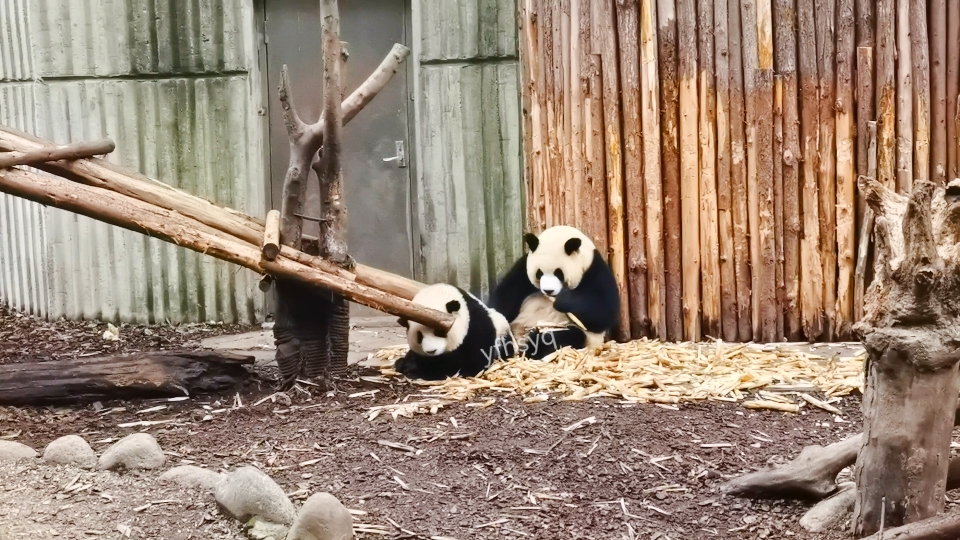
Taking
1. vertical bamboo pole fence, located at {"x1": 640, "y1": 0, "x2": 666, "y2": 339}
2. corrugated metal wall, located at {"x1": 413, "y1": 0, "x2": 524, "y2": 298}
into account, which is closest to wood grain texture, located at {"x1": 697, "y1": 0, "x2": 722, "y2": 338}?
vertical bamboo pole fence, located at {"x1": 640, "y1": 0, "x2": 666, "y2": 339}

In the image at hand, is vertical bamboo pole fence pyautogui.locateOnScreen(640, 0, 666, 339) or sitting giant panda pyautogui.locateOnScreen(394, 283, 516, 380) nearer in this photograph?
sitting giant panda pyautogui.locateOnScreen(394, 283, 516, 380)

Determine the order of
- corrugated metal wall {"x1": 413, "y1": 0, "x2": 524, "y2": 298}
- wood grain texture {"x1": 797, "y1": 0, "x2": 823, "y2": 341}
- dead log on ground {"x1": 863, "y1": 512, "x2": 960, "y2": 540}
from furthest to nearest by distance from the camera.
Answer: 1. corrugated metal wall {"x1": 413, "y1": 0, "x2": 524, "y2": 298}
2. wood grain texture {"x1": 797, "y1": 0, "x2": 823, "y2": 341}
3. dead log on ground {"x1": 863, "y1": 512, "x2": 960, "y2": 540}

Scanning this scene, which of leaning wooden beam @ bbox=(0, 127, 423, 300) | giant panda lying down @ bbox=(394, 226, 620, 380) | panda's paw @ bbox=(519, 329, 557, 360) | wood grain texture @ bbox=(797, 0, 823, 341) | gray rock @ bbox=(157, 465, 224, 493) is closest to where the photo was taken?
gray rock @ bbox=(157, 465, 224, 493)

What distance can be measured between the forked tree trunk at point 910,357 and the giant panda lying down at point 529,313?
9.89 ft

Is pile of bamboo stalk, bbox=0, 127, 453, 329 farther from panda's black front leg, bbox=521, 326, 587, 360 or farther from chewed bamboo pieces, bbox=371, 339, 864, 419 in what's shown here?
panda's black front leg, bbox=521, 326, 587, 360

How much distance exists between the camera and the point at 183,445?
4.63m

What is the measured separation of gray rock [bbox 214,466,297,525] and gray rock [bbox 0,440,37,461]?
1.11 metres

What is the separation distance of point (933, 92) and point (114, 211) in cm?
486

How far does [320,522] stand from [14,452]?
1.63 m

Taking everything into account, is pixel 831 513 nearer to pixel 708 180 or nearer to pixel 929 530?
pixel 929 530

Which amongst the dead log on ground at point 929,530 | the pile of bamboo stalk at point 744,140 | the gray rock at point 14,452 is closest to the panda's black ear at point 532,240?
the pile of bamboo stalk at point 744,140

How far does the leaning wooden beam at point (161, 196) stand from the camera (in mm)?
5539

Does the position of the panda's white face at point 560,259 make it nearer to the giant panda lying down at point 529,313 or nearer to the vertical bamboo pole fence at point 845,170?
the giant panda lying down at point 529,313

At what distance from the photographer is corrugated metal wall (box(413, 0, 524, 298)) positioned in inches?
301
